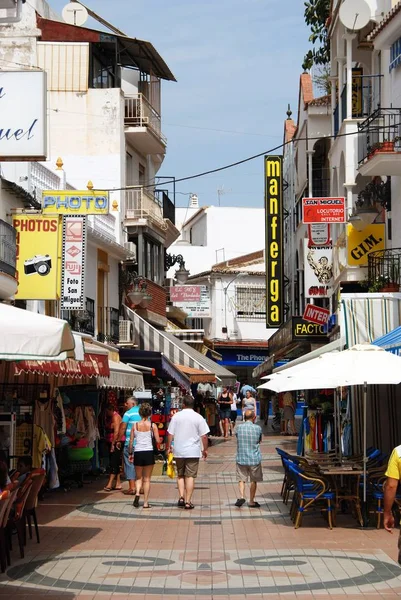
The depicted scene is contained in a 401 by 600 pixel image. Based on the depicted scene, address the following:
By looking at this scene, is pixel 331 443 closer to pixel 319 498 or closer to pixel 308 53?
pixel 319 498

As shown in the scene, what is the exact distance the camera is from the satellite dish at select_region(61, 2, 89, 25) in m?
36.0

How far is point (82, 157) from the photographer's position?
Result: 117 ft

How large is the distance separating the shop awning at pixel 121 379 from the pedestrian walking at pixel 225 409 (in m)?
19.3

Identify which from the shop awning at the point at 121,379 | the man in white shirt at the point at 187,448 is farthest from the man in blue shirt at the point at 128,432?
the man in white shirt at the point at 187,448

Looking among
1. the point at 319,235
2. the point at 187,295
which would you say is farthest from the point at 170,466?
the point at 187,295

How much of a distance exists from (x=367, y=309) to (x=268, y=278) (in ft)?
60.5

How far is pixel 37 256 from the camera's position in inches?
895

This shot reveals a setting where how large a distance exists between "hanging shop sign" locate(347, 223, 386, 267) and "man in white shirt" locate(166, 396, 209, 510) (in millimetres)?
9871

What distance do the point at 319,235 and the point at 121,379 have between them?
1206cm

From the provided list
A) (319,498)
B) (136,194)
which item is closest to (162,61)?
(136,194)

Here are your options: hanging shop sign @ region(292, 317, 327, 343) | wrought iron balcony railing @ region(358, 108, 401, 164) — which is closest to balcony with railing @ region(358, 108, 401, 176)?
wrought iron balcony railing @ region(358, 108, 401, 164)

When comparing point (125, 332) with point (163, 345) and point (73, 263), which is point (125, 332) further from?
point (73, 263)

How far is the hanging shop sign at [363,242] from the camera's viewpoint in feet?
86.3

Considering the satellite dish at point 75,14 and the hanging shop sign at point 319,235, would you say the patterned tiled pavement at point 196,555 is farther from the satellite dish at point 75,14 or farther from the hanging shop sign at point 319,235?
the satellite dish at point 75,14
